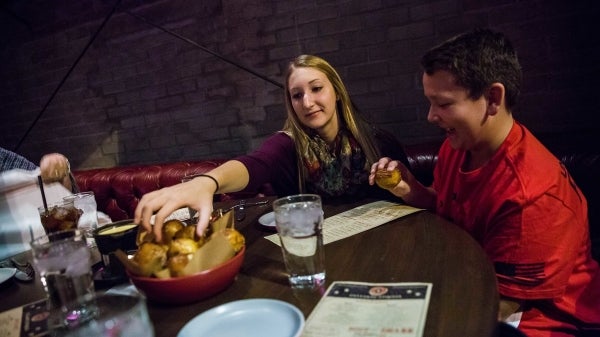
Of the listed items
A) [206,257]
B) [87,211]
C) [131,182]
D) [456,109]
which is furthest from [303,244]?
[131,182]

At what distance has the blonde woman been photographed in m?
1.80

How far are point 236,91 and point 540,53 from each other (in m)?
2.03

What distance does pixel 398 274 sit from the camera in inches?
33.7

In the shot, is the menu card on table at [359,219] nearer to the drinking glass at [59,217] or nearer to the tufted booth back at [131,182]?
the drinking glass at [59,217]

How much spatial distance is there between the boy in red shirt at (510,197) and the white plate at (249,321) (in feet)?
1.95

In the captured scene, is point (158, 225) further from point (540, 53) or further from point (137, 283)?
point (540, 53)

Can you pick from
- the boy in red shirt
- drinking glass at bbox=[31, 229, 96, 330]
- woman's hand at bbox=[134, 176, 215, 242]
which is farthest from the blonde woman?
drinking glass at bbox=[31, 229, 96, 330]

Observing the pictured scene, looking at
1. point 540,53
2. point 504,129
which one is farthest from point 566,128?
point 504,129

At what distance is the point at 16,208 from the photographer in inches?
66.7

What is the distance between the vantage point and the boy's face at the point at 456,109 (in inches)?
46.8

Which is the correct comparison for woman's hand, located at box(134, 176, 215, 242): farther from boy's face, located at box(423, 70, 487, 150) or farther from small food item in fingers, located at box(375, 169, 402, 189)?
boy's face, located at box(423, 70, 487, 150)

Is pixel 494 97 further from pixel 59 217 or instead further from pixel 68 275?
pixel 59 217

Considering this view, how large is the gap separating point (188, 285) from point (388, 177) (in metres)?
0.79

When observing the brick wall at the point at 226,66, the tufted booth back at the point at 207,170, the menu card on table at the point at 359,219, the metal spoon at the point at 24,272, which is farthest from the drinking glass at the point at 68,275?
the brick wall at the point at 226,66
